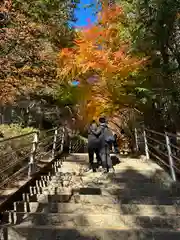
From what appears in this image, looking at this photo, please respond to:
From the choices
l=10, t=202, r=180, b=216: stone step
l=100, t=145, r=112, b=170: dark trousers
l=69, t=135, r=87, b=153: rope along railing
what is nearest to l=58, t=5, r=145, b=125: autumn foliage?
l=100, t=145, r=112, b=170: dark trousers

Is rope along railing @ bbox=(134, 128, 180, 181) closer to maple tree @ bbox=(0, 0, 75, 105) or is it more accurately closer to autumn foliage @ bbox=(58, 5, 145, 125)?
autumn foliage @ bbox=(58, 5, 145, 125)

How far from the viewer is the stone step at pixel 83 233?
489 centimetres

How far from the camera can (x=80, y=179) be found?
8.54 meters

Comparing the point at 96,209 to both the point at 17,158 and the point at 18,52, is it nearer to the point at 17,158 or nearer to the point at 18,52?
the point at 17,158

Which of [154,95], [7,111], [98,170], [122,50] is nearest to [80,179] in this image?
[98,170]

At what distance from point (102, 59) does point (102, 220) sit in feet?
26.5

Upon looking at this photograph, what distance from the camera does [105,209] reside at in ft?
20.5

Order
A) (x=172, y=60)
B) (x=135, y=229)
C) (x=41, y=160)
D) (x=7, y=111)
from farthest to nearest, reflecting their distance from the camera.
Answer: (x=7, y=111), (x=172, y=60), (x=41, y=160), (x=135, y=229)

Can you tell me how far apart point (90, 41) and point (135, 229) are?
9.98 metres

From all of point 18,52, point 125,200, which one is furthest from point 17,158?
point 125,200

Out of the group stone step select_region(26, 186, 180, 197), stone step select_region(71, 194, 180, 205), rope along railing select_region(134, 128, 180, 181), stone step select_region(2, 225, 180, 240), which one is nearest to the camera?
stone step select_region(2, 225, 180, 240)

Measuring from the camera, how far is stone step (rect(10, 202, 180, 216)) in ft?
20.4

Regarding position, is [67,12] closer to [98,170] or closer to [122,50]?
[122,50]

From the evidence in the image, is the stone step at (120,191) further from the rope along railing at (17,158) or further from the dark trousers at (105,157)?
the dark trousers at (105,157)
